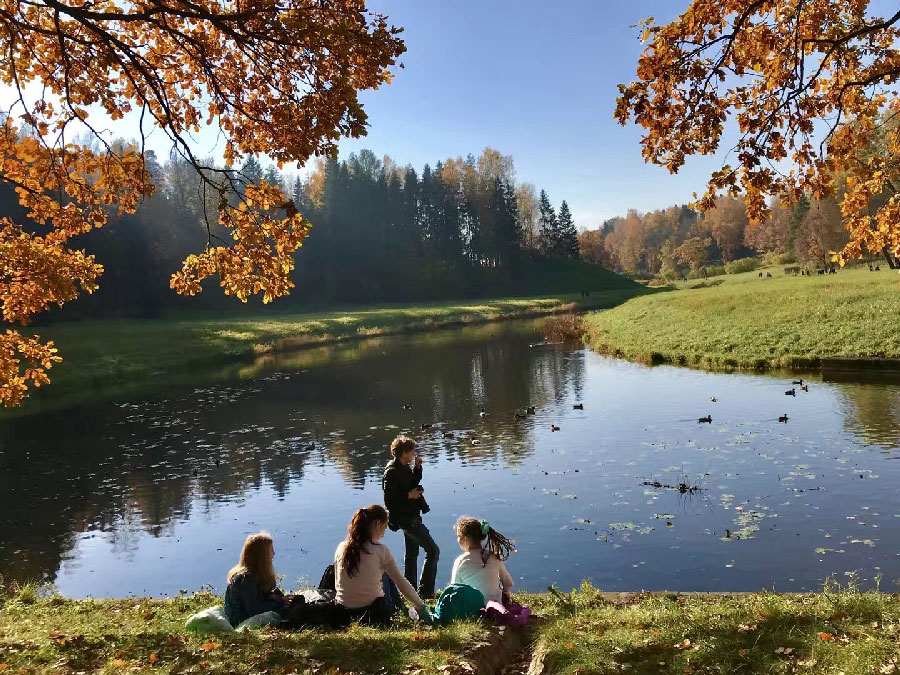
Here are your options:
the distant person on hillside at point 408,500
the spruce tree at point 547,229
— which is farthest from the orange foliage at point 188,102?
the spruce tree at point 547,229

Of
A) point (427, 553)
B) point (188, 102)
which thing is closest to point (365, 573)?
point (427, 553)

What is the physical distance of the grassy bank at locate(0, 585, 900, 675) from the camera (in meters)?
6.02

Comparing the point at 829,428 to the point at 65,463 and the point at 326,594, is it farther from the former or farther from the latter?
the point at 65,463

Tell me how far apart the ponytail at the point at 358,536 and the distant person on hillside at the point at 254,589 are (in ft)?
3.10

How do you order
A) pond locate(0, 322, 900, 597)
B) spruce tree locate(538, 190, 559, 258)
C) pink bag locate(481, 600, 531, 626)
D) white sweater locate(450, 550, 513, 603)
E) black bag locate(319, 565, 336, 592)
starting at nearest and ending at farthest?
pink bag locate(481, 600, 531, 626) < white sweater locate(450, 550, 513, 603) < black bag locate(319, 565, 336, 592) < pond locate(0, 322, 900, 597) < spruce tree locate(538, 190, 559, 258)

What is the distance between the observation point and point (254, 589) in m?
8.03

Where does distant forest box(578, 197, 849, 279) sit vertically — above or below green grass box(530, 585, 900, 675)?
above

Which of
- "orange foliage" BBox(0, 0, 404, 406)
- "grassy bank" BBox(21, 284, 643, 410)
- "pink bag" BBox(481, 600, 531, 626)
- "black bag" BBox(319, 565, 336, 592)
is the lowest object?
"pink bag" BBox(481, 600, 531, 626)

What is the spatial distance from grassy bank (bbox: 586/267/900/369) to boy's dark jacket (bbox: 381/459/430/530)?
80.5 feet

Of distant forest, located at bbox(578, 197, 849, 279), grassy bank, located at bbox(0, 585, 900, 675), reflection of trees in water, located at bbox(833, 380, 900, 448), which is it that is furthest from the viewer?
distant forest, located at bbox(578, 197, 849, 279)

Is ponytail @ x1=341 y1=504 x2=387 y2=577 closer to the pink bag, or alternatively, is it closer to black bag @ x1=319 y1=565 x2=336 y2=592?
black bag @ x1=319 y1=565 x2=336 y2=592

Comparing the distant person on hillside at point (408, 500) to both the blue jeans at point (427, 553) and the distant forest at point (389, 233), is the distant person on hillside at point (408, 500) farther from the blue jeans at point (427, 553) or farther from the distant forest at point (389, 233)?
the distant forest at point (389, 233)

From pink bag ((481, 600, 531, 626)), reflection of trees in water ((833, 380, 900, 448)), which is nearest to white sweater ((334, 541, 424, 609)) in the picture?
pink bag ((481, 600, 531, 626))

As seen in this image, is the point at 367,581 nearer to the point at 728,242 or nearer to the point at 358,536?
the point at 358,536
